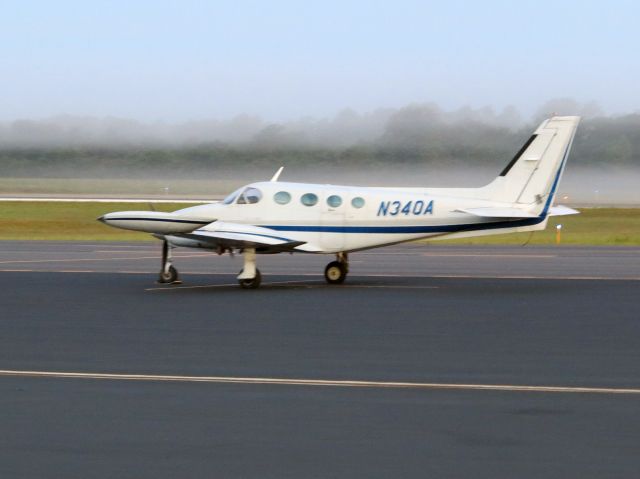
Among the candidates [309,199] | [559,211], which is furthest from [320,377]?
[559,211]

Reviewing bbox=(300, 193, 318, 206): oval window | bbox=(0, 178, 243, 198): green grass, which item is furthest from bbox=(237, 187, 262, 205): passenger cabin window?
bbox=(0, 178, 243, 198): green grass

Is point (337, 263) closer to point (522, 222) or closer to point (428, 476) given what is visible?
point (522, 222)

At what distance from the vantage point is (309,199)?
23.3 m

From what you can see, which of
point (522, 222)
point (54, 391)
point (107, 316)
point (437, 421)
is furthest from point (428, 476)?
point (522, 222)

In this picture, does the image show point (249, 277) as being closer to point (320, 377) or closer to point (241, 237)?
point (241, 237)

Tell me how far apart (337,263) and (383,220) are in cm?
152

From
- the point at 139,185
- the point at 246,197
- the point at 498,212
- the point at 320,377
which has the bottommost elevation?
the point at 320,377

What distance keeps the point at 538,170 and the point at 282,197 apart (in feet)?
17.4

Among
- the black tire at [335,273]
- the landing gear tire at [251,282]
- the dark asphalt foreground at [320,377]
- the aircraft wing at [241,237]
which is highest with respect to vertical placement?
the aircraft wing at [241,237]

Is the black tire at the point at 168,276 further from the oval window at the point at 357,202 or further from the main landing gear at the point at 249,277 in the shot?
the oval window at the point at 357,202

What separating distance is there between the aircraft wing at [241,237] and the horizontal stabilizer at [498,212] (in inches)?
141

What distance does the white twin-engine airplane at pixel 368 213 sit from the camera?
22516 millimetres

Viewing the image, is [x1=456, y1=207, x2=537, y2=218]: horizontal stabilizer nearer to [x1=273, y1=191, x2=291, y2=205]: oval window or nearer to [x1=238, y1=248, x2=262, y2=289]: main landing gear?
[x1=273, y1=191, x2=291, y2=205]: oval window

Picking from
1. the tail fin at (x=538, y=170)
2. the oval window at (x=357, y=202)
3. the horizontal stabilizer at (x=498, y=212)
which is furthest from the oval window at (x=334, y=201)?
the tail fin at (x=538, y=170)
